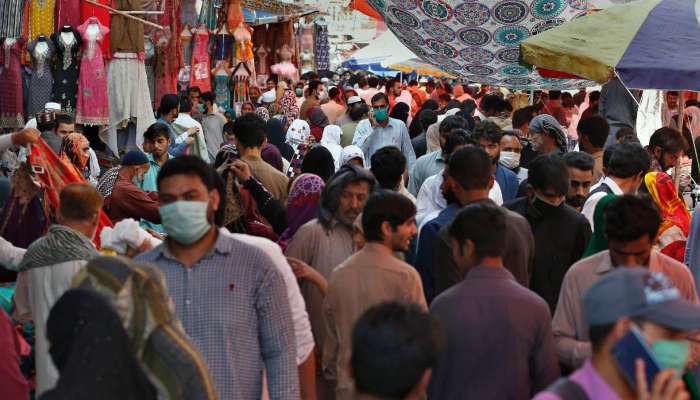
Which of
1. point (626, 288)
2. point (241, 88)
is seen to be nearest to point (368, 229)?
point (626, 288)

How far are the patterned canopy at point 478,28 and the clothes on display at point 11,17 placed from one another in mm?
3389

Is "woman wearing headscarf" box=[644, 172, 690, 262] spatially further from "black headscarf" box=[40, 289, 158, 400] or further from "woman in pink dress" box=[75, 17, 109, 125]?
"woman in pink dress" box=[75, 17, 109, 125]

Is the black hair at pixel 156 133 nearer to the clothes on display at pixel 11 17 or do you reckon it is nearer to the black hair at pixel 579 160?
the clothes on display at pixel 11 17

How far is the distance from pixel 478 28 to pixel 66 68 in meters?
4.03

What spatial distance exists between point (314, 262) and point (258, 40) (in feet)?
49.4

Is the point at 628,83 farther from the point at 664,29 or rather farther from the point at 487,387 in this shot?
the point at 487,387

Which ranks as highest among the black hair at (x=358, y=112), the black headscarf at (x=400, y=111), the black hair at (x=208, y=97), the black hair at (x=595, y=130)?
the black hair at (x=595, y=130)

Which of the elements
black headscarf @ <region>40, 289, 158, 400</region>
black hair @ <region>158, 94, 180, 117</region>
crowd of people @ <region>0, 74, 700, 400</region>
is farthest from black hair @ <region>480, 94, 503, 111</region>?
black headscarf @ <region>40, 289, 158, 400</region>

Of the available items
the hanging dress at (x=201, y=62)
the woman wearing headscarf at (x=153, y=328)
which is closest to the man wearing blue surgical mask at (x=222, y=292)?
the woman wearing headscarf at (x=153, y=328)

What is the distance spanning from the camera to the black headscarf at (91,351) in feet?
10.7

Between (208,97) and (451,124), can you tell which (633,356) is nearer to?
(451,124)

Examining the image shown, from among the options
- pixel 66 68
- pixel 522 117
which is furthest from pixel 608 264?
pixel 66 68

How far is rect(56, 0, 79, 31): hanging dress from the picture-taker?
11.9 m

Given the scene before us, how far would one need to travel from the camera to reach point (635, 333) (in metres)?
2.98
